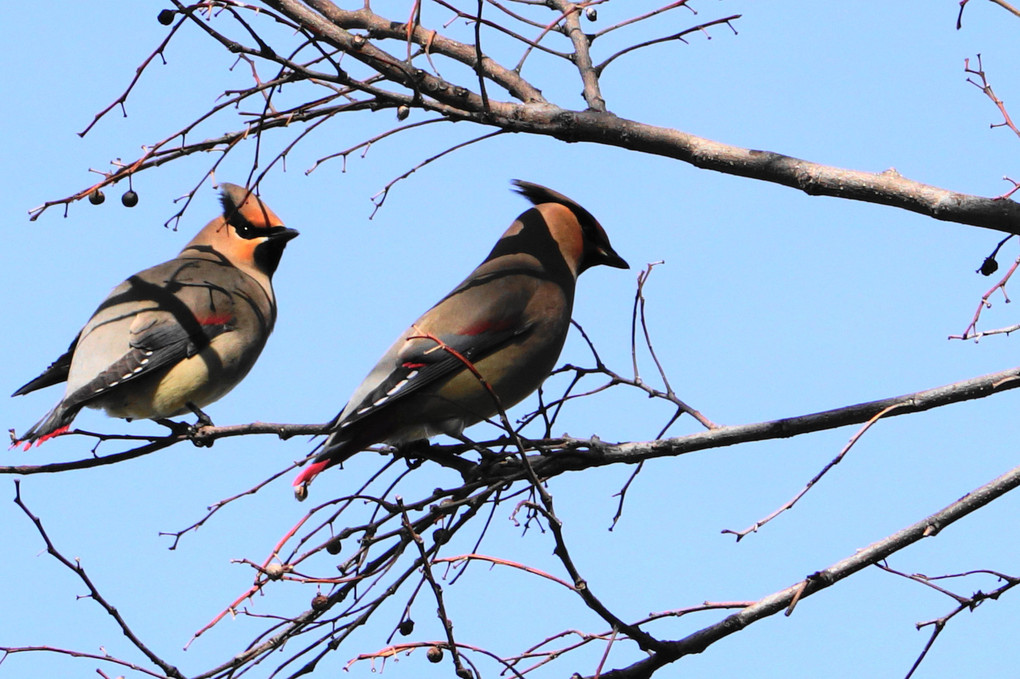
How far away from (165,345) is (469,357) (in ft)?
5.74

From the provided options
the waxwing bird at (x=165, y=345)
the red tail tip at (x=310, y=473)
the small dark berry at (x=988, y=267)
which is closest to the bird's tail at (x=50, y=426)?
the waxwing bird at (x=165, y=345)

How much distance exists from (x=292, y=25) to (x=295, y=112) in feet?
1.19

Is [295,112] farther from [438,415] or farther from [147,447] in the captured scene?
[147,447]

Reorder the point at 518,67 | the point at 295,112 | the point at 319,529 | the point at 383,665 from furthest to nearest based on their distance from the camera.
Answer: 1. the point at 518,67
2. the point at 295,112
3. the point at 319,529
4. the point at 383,665

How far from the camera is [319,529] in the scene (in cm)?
307

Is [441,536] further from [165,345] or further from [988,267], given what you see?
[165,345]

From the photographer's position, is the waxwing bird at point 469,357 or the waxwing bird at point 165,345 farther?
the waxwing bird at point 165,345

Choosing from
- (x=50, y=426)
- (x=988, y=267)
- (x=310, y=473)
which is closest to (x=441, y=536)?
(x=310, y=473)

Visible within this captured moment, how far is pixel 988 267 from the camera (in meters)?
3.40

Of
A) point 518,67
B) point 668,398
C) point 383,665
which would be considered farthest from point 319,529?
point 518,67

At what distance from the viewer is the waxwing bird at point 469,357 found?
4.09 m

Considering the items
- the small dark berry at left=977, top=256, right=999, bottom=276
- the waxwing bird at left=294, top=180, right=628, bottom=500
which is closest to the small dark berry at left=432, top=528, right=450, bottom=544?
the waxwing bird at left=294, top=180, right=628, bottom=500

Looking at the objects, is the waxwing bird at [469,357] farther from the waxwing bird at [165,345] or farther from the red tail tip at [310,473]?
the waxwing bird at [165,345]

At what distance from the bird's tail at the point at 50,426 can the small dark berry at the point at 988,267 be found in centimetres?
346
